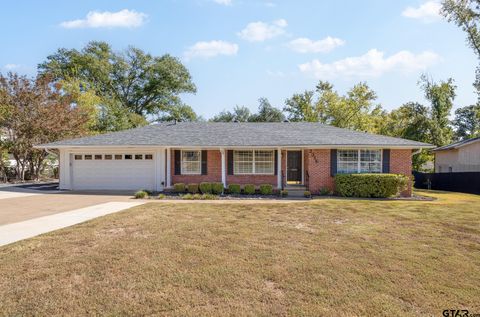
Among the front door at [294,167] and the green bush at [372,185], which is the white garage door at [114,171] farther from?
the green bush at [372,185]

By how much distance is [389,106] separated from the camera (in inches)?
1449

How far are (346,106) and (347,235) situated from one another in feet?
97.8

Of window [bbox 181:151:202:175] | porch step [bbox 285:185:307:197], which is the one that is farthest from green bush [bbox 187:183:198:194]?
porch step [bbox 285:185:307:197]

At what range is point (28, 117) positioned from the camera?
21.6 metres

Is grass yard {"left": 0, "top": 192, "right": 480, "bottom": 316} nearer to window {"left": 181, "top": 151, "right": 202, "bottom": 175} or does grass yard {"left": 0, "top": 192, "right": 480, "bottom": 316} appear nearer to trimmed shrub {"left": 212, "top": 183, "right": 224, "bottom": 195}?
trimmed shrub {"left": 212, "top": 183, "right": 224, "bottom": 195}

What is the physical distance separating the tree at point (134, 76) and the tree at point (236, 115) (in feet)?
15.5

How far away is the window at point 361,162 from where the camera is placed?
1512 centimetres

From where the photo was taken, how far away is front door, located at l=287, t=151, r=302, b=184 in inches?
666

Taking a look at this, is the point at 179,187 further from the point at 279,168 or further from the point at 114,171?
the point at 279,168

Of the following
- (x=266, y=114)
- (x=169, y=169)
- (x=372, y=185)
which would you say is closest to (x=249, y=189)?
(x=169, y=169)

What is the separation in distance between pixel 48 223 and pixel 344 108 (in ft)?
104

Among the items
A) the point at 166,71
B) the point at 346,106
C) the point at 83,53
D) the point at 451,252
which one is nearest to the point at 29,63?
the point at 83,53

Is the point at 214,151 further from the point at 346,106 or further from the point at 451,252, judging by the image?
the point at 346,106

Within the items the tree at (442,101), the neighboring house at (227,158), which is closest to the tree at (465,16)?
the tree at (442,101)
